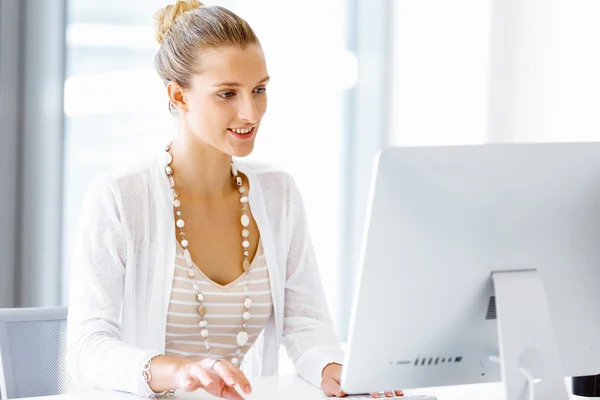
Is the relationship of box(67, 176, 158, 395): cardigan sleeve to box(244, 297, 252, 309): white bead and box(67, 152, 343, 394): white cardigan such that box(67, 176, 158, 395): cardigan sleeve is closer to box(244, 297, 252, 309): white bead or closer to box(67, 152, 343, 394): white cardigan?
box(67, 152, 343, 394): white cardigan

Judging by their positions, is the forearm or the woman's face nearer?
the forearm

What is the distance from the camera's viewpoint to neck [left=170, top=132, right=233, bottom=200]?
1897 mm

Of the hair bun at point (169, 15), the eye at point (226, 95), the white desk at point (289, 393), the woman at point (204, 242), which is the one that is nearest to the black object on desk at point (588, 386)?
the white desk at point (289, 393)

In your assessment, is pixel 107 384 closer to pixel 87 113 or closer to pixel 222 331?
pixel 222 331

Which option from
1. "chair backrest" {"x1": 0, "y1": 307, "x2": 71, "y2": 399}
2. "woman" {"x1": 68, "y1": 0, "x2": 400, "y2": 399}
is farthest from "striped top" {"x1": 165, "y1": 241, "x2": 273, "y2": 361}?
"chair backrest" {"x1": 0, "y1": 307, "x2": 71, "y2": 399}

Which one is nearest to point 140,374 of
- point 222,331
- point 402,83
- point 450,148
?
point 222,331

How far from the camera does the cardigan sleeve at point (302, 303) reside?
5.94 feet

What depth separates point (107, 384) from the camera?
5.00ft

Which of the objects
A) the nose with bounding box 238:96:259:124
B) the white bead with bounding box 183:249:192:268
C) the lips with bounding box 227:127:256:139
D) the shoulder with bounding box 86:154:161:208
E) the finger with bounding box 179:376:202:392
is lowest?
the finger with bounding box 179:376:202:392

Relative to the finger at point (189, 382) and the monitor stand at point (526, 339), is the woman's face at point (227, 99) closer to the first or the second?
the finger at point (189, 382)

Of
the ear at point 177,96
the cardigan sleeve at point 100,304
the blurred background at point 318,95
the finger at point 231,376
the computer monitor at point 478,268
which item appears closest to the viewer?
the computer monitor at point 478,268

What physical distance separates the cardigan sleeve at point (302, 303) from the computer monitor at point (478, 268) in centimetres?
50

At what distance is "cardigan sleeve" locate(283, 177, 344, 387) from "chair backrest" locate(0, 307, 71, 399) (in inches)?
19.2

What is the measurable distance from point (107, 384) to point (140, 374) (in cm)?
10
